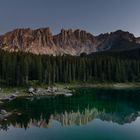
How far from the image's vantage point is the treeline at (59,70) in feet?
397

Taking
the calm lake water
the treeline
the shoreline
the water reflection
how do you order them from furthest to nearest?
the treeline, the shoreline, the water reflection, the calm lake water

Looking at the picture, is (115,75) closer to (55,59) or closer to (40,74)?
(55,59)

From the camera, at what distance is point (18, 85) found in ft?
381

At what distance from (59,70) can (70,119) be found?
81.3 meters

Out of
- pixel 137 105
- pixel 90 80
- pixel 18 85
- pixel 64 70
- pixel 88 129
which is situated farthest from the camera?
pixel 90 80

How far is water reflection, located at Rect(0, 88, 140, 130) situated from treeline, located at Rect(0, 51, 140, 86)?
2927 centimetres

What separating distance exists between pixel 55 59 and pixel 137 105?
7561 centimetres

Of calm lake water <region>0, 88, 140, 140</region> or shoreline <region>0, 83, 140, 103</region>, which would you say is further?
shoreline <region>0, 83, 140, 103</region>

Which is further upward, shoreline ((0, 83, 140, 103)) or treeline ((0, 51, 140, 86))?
treeline ((0, 51, 140, 86))

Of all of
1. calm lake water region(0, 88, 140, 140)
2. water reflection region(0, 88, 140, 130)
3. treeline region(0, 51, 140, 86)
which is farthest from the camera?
treeline region(0, 51, 140, 86)

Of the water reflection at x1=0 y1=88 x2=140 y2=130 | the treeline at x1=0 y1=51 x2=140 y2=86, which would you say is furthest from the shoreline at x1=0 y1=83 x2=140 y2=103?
the water reflection at x1=0 y1=88 x2=140 y2=130

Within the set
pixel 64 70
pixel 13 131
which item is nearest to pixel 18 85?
pixel 64 70

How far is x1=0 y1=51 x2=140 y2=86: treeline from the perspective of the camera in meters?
121

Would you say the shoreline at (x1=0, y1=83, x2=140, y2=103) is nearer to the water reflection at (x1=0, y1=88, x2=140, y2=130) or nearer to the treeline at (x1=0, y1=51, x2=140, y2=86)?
the treeline at (x1=0, y1=51, x2=140, y2=86)
